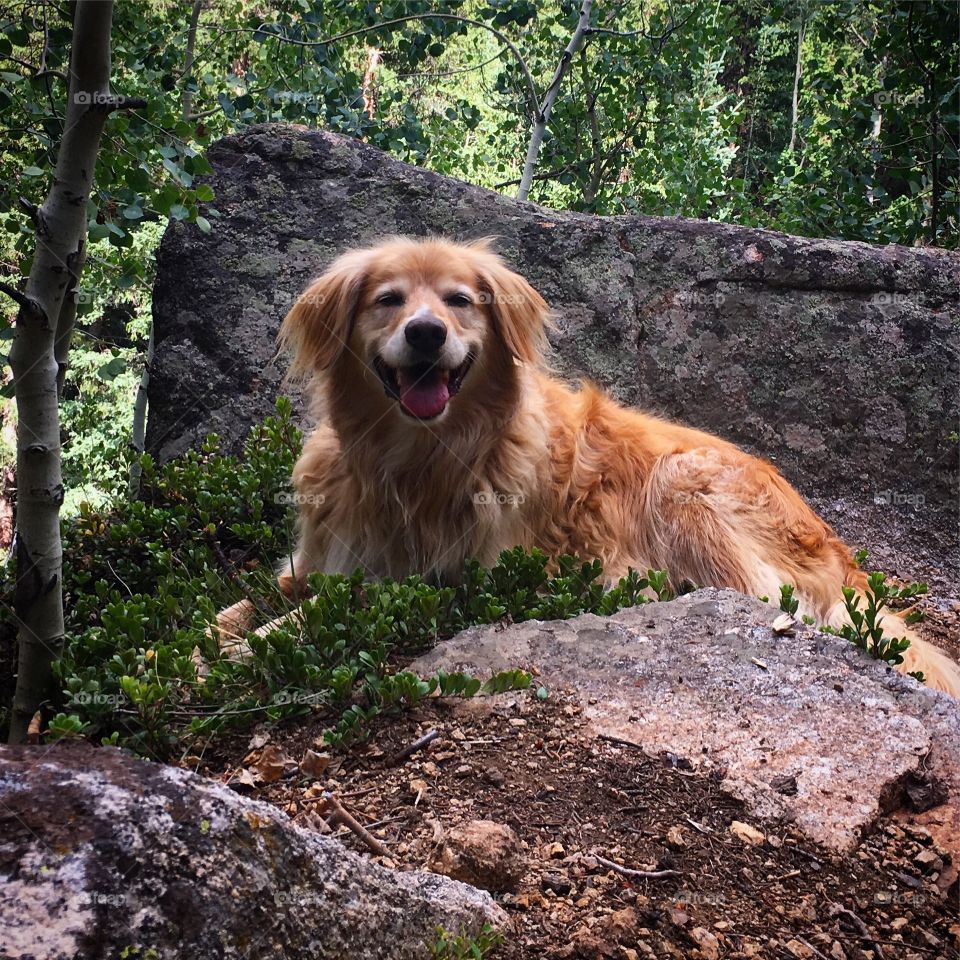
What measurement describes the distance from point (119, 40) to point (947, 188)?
20.0 ft

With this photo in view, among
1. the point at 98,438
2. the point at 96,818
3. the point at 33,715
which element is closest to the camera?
the point at 96,818

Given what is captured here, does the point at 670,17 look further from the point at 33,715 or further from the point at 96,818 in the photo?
the point at 96,818

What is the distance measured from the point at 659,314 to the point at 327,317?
7.95ft

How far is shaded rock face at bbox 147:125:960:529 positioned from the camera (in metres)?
5.63

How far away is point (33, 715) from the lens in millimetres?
2930

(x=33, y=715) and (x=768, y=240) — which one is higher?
(x=768, y=240)

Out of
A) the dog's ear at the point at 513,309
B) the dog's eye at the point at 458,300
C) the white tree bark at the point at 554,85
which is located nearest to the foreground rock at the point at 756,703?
the dog's ear at the point at 513,309

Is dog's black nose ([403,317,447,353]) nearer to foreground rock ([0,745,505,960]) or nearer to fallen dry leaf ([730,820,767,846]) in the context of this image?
fallen dry leaf ([730,820,767,846])

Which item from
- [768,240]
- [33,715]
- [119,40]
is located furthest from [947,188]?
[33,715]

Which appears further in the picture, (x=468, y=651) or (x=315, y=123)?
(x=315, y=123)

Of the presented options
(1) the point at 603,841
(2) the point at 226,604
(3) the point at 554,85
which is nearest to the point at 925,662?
(1) the point at 603,841

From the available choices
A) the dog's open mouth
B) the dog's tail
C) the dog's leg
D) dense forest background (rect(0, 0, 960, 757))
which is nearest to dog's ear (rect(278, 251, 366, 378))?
the dog's open mouth

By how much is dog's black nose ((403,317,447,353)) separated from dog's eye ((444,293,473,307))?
283mm

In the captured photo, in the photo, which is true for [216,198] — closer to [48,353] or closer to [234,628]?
[234,628]
